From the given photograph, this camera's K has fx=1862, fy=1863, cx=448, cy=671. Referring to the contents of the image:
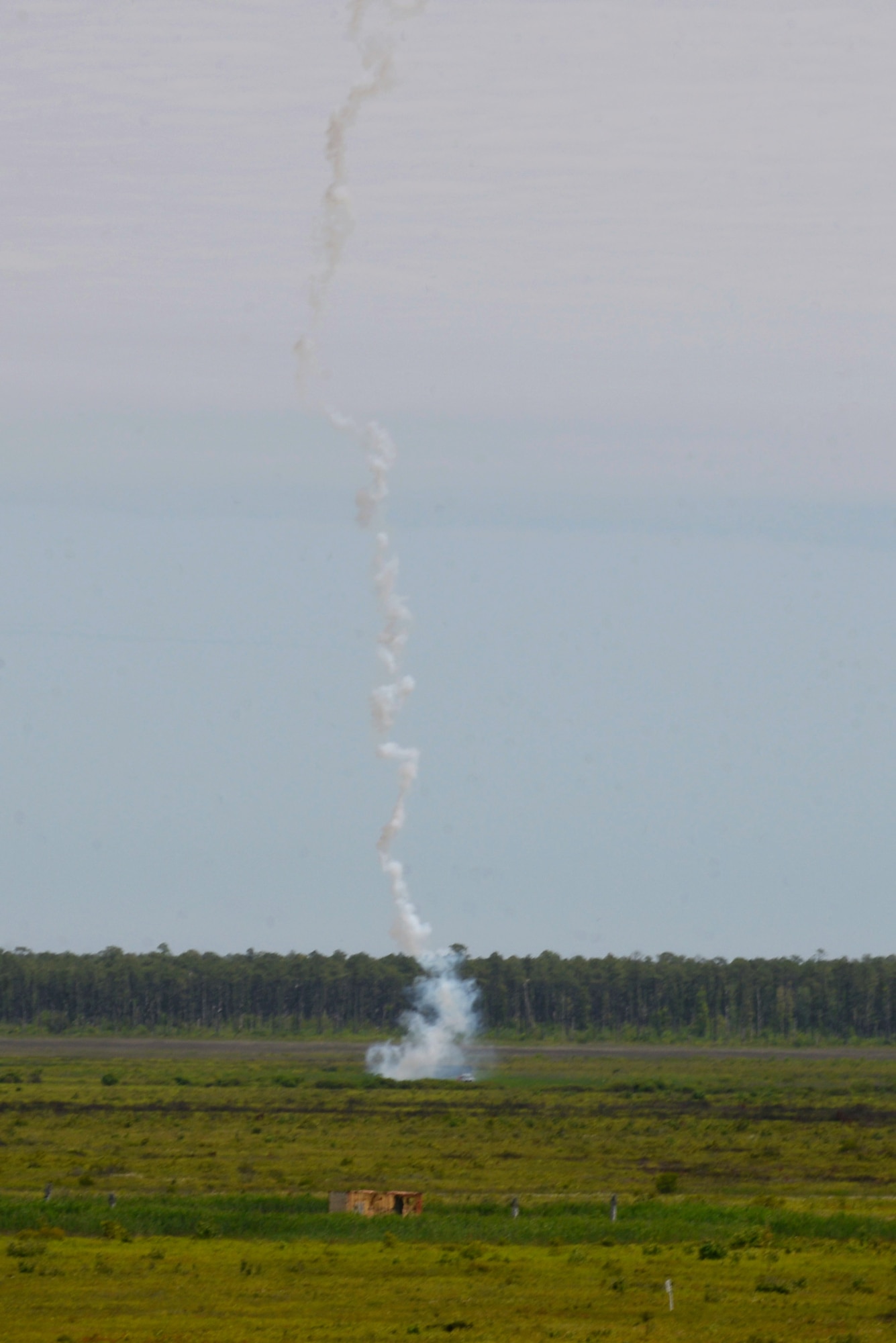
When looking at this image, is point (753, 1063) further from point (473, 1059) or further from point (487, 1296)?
point (487, 1296)

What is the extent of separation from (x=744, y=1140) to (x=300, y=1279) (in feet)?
152

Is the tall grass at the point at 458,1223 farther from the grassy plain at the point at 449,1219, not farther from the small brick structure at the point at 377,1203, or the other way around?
the small brick structure at the point at 377,1203

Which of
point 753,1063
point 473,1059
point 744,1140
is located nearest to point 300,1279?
point 744,1140

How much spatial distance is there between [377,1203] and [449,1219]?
8.71 ft

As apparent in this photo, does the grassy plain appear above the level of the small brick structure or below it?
below

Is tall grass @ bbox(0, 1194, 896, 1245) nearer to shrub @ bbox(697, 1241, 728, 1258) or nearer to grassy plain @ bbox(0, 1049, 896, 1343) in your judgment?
grassy plain @ bbox(0, 1049, 896, 1343)

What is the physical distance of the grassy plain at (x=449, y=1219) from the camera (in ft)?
144

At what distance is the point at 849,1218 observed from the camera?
196 ft

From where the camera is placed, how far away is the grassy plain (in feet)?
144

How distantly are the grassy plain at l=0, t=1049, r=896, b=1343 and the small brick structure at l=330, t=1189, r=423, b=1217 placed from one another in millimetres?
1168

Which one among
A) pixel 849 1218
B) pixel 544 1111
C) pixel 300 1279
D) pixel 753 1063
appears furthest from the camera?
pixel 753 1063

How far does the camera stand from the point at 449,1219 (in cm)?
5841

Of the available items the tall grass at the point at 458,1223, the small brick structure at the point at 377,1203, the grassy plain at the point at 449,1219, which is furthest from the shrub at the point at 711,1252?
the small brick structure at the point at 377,1203

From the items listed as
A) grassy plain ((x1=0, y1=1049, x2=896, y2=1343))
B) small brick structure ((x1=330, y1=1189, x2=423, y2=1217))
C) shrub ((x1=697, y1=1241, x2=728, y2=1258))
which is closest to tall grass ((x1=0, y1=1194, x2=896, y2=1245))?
grassy plain ((x1=0, y1=1049, x2=896, y2=1343))
